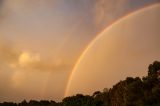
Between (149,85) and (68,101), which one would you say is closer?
(149,85)

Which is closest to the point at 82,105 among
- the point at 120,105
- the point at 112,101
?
the point at 112,101

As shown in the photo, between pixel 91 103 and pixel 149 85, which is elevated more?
pixel 91 103

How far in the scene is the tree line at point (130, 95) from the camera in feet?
331

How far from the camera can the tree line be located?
101m

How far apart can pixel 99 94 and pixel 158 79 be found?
49.6 metres

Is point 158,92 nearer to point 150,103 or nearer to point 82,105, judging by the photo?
point 150,103

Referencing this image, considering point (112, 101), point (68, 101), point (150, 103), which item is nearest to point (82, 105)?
point (68, 101)

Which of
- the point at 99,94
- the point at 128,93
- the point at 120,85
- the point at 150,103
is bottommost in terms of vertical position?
the point at 150,103

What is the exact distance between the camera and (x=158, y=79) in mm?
113625

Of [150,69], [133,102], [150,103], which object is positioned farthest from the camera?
[150,69]

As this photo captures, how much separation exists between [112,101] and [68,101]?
37.7 metres

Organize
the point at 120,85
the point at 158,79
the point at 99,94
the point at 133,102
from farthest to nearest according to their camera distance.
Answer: the point at 99,94, the point at 120,85, the point at 158,79, the point at 133,102

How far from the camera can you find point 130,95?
10788cm

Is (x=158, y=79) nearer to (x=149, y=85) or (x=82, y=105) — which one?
(x=149, y=85)
